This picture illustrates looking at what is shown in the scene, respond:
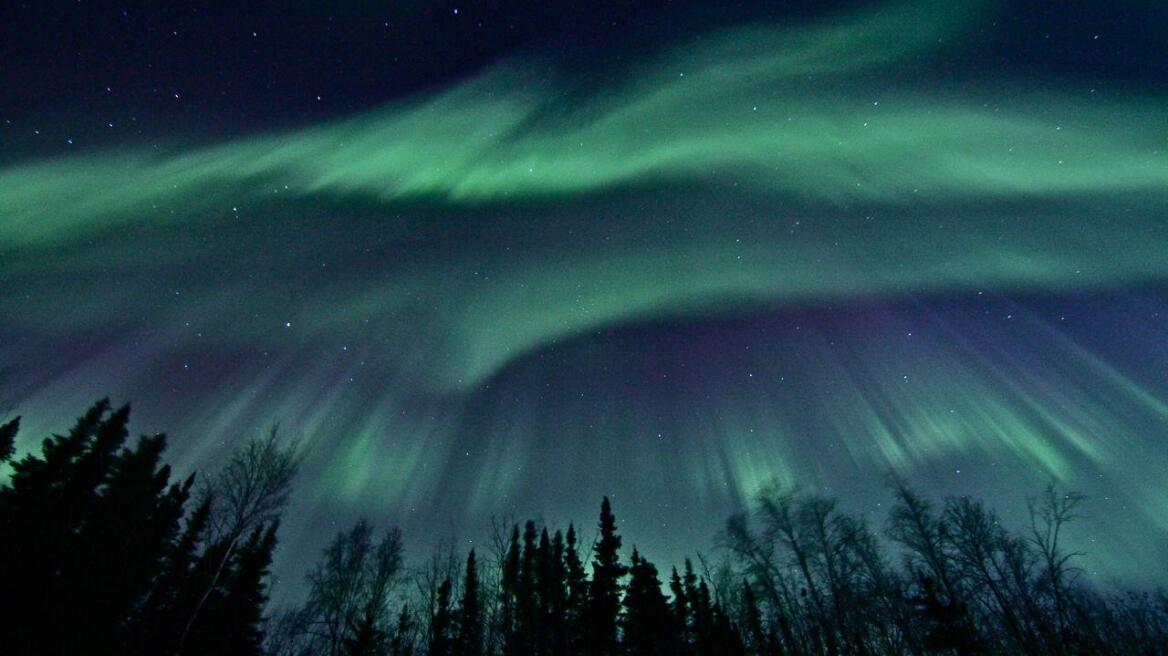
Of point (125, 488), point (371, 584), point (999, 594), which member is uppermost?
point (125, 488)

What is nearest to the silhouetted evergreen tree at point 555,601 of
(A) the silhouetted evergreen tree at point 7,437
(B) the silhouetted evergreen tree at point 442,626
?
(B) the silhouetted evergreen tree at point 442,626

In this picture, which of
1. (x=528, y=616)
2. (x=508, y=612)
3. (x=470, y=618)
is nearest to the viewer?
(x=508, y=612)

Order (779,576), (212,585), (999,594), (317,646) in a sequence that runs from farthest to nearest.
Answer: (317,646) → (779,576) → (999,594) → (212,585)

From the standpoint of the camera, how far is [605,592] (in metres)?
33.2

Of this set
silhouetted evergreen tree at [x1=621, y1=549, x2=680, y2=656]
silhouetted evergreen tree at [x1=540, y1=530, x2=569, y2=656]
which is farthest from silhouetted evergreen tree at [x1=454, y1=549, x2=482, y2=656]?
silhouetted evergreen tree at [x1=621, y1=549, x2=680, y2=656]

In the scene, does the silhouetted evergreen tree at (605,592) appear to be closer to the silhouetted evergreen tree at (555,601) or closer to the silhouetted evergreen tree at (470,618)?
the silhouetted evergreen tree at (555,601)

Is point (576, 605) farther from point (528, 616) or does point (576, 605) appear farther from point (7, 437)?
point (7, 437)

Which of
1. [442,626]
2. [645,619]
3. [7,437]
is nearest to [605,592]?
[645,619]

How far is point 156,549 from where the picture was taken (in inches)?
1248

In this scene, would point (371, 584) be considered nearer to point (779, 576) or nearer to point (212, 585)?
point (212, 585)

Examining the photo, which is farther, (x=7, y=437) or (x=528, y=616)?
(x=528, y=616)

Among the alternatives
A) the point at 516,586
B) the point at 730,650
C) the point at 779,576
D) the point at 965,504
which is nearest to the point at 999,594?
the point at 965,504

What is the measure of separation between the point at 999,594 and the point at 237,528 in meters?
41.4

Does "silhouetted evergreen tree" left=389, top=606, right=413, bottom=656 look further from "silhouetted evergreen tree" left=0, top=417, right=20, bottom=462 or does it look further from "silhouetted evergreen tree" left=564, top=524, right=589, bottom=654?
"silhouetted evergreen tree" left=0, top=417, right=20, bottom=462
